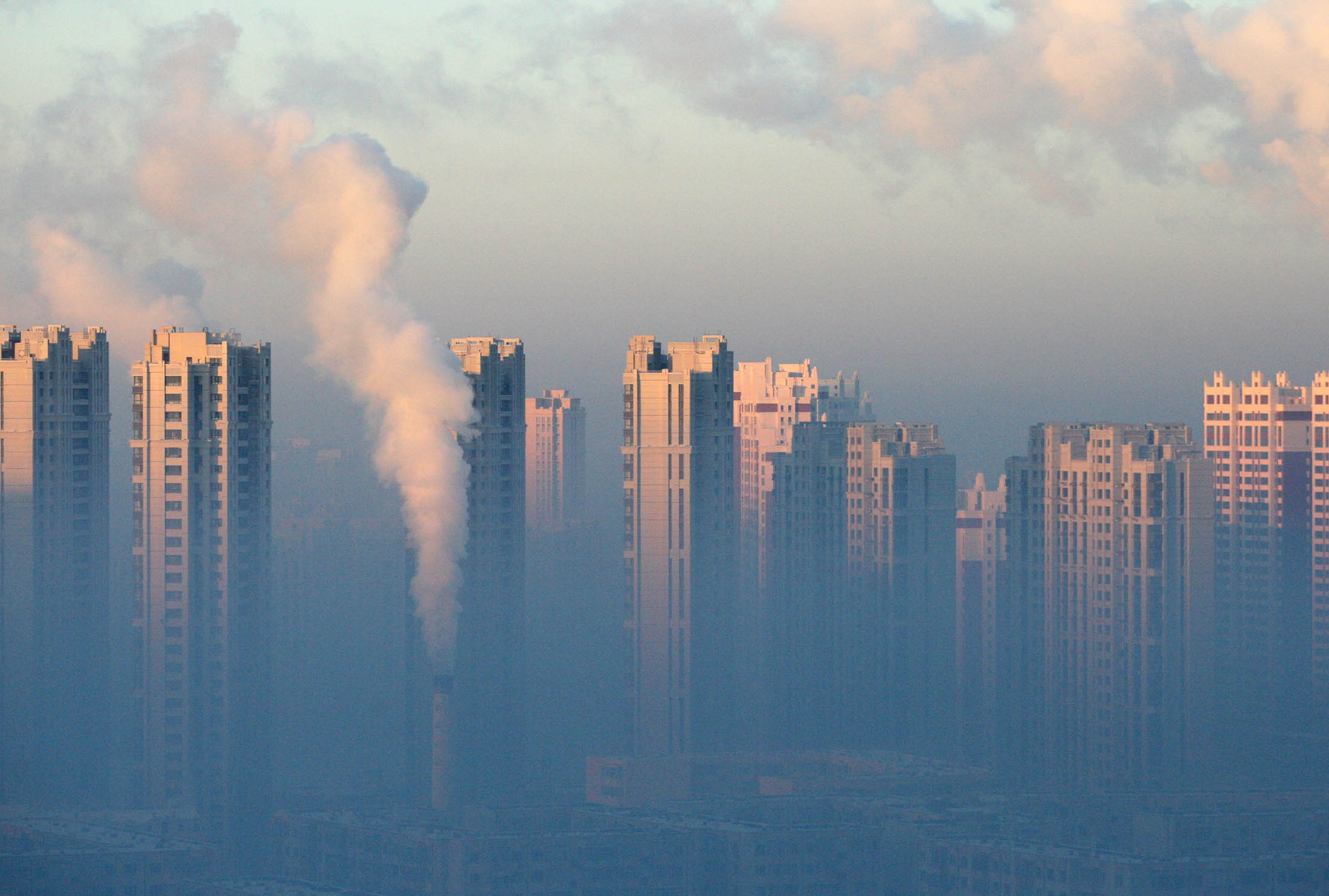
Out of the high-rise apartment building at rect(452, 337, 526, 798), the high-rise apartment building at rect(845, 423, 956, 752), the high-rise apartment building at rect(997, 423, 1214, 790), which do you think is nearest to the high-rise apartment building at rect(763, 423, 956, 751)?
the high-rise apartment building at rect(845, 423, 956, 752)

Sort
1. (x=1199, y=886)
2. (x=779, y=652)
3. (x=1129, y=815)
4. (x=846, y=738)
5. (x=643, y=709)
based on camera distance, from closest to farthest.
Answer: (x=1199, y=886)
(x=1129, y=815)
(x=643, y=709)
(x=846, y=738)
(x=779, y=652)

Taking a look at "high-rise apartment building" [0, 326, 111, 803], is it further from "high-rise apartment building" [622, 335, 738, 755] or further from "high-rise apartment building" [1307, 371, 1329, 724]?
"high-rise apartment building" [1307, 371, 1329, 724]

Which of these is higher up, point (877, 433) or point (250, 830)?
point (877, 433)

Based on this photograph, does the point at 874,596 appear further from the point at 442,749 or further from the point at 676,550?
the point at 442,749

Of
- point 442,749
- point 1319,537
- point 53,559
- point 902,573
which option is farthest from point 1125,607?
point 53,559

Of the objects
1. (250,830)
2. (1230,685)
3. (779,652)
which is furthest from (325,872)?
(1230,685)

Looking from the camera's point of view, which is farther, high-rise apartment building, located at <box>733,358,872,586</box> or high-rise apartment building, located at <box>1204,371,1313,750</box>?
high-rise apartment building, located at <box>733,358,872,586</box>

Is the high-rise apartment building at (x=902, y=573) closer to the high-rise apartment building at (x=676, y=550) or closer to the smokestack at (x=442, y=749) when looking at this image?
the high-rise apartment building at (x=676, y=550)

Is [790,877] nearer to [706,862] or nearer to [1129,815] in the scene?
[706,862]
